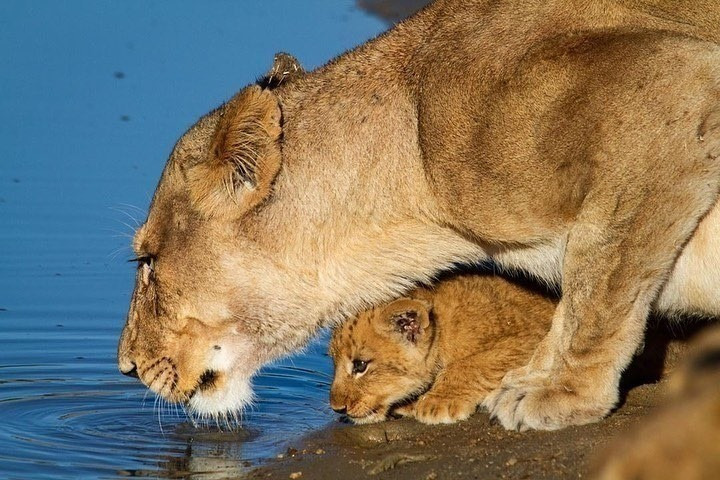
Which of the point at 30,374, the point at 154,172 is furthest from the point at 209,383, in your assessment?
the point at 154,172

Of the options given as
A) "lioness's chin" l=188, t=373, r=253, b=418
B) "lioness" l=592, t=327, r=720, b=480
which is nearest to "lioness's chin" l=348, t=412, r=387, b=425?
"lioness's chin" l=188, t=373, r=253, b=418

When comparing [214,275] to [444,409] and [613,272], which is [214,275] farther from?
[613,272]

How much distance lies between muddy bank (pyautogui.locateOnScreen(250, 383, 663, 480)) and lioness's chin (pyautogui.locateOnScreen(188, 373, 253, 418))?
0.45 m

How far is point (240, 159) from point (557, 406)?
2003mm

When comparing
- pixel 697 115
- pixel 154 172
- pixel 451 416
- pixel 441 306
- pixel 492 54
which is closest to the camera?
pixel 697 115

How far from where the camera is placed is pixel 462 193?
6.59 m

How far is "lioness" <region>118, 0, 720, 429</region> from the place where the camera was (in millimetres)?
6262

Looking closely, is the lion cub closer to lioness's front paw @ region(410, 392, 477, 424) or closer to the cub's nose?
→ lioness's front paw @ region(410, 392, 477, 424)

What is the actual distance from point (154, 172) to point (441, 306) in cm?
589

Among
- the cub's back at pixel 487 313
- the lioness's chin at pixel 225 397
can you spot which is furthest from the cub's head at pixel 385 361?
the lioness's chin at pixel 225 397

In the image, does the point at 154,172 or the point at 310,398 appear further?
the point at 154,172

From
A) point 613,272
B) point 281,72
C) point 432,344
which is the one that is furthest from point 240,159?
point 613,272

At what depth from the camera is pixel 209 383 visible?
24.2 feet

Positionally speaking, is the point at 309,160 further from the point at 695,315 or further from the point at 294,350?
the point at 695,315
